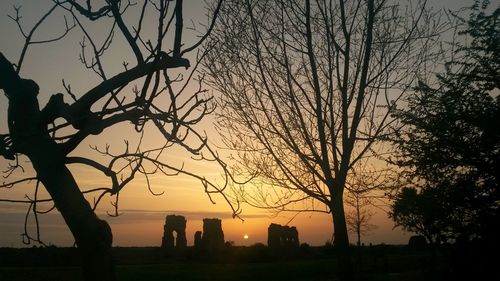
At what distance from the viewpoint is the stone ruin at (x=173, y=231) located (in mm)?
70062

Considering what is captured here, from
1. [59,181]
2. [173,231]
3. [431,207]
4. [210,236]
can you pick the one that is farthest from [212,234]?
[59,181]

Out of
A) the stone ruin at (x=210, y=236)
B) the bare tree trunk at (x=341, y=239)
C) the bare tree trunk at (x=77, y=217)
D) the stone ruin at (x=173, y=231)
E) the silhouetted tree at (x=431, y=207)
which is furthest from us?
the stone ruin at (x=173, y=231)

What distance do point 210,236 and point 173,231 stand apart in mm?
8819

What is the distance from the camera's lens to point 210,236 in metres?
65.5

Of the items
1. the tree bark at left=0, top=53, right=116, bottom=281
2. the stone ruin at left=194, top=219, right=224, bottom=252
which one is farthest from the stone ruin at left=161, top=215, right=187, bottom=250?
the tree bark at left=0, top=53, right=116, bottom=281

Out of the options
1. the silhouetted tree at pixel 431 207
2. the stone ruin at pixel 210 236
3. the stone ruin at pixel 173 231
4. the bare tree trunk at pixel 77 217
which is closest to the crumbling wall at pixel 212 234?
the stone ruin at pixel 210 236

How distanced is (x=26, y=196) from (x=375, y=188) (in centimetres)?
809

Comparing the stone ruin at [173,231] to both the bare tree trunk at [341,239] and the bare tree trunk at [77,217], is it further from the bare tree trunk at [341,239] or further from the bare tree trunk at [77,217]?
the bare tree trunk at [77,217]

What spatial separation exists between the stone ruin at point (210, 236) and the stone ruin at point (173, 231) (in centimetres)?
537

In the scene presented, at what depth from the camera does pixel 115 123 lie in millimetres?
3371

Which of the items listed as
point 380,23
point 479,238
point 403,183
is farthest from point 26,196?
point 479,238

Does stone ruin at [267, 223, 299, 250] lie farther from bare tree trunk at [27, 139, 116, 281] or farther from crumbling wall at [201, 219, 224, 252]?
bare tree trunk at [27, 139, 116, 281]

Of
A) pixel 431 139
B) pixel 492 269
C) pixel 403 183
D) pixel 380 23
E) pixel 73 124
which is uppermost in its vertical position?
pixel 380 23

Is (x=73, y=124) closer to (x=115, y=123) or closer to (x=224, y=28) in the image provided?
(x=115, y=123)
